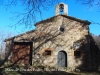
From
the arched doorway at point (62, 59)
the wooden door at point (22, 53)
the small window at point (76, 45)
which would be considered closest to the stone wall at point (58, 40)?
the small window at point (76, 45)

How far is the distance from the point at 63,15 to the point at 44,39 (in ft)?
12.3

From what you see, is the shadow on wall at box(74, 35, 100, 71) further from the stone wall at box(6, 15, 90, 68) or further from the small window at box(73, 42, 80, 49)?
the small window at box(73, 42, 80, 49)

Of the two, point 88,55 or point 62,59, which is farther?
point 62,59

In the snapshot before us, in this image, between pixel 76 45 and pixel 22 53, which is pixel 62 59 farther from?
pixel 22 53

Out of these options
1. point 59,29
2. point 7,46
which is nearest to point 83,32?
point 59,29

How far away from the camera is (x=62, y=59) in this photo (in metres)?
19.9

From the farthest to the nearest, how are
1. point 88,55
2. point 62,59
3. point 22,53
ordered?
point 22,53 < point 62,59 < point 88,55

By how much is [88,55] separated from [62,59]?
3042mm

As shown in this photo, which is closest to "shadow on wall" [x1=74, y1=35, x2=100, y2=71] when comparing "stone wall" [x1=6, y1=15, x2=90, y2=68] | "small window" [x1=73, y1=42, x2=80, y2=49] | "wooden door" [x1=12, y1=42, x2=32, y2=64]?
"stone wall" [x1=6, y1=15, x2=90, y2=68]

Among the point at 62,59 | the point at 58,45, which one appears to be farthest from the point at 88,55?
the point at 58,45

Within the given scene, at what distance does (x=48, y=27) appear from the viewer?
20531mm

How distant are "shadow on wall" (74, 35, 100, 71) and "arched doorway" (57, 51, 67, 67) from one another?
1.41m

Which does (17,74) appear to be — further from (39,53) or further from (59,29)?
(59,29)

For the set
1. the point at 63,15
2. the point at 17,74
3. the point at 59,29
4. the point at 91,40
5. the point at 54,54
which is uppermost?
the point at 63,15
